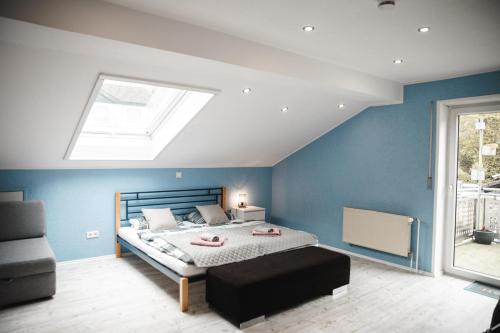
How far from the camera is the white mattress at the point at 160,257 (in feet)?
11.1

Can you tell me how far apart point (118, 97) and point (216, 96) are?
50.8 inches

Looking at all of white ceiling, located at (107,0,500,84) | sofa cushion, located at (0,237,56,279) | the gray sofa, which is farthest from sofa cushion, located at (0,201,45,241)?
white ceiling, located at (107,0,500,84)

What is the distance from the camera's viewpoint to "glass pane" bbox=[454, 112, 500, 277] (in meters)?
4.10

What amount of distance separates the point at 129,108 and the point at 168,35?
2178 mm

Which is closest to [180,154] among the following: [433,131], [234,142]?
[234,142]

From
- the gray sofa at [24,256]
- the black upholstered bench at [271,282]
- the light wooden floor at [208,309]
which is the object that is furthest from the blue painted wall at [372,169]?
the gray sofa at [24,256]

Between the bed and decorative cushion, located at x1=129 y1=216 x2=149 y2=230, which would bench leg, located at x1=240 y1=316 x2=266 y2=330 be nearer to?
the bed

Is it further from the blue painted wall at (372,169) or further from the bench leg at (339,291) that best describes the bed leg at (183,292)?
the blue painted wall at (372,169)

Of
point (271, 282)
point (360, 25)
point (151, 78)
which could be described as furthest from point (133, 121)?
point (360, 25)

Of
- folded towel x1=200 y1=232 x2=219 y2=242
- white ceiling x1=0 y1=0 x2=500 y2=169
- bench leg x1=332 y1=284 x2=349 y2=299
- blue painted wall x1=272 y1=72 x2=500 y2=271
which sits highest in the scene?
white ceiling x1=0 y1=0 x2=500 y2=169

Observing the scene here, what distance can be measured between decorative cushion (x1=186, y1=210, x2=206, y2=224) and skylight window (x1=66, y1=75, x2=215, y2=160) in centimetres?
106

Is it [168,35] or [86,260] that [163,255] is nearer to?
[86,260]

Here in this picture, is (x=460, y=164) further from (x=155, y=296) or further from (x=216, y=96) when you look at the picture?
(x=155, y=296)

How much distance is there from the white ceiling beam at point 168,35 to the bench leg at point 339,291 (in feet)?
7.03
